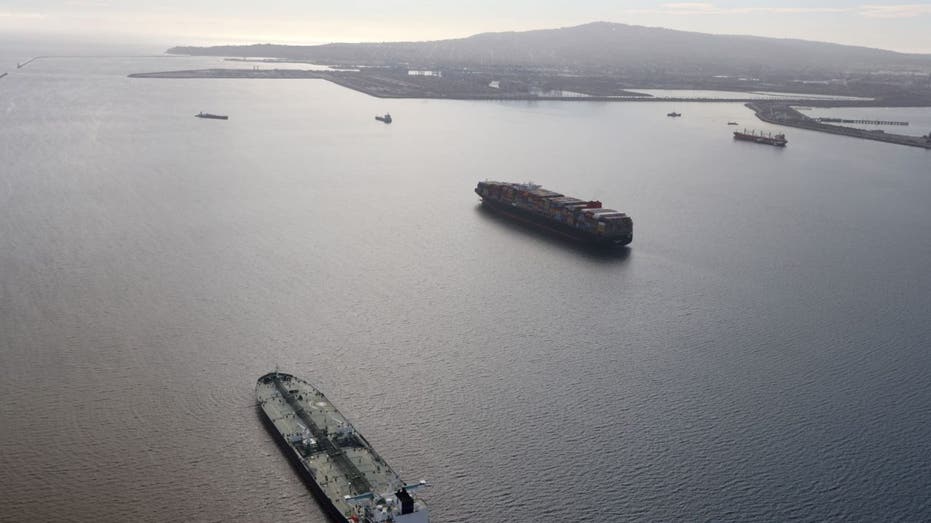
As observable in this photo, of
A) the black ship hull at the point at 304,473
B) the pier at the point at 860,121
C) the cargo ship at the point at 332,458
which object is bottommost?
the black ship hull at the point at 304,473

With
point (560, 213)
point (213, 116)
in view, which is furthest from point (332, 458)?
point (213, 116)

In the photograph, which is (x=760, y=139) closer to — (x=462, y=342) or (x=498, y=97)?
(x=498, y=97)

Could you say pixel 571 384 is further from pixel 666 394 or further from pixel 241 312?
pixel 241 312

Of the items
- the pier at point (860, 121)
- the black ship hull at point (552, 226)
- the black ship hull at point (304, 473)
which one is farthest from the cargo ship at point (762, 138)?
the black ship hull at point (304, 473)

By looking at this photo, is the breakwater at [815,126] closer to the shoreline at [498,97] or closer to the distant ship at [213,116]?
the shoreline at [498,97]

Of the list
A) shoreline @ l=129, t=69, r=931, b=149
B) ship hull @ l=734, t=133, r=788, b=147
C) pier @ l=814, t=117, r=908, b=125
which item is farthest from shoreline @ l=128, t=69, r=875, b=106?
ship hull @ l=734, t=133, r=788, b=147

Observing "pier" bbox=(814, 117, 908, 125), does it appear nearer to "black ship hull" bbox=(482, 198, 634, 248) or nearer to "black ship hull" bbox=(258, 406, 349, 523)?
"black ship hull" bbox=(482, 198, 634, 248)
